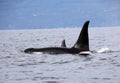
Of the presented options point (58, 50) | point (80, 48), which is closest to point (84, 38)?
point (80, 48)

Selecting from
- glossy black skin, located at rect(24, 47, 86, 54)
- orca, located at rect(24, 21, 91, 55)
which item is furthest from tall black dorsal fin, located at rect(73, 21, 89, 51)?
glossy black skin, located at rect(24, 47, 86, 54)

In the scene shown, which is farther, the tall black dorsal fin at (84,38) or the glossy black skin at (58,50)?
the tall black dorsal fin at (84,38)

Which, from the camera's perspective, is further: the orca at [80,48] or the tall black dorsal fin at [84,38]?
the tall black dorsal fin at [84,38]

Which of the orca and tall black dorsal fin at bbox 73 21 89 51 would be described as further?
tall black dorsal fin at bbox 73 21 89 51

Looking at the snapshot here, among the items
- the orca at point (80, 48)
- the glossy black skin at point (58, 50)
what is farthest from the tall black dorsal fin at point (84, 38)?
the glossy black skin at point (58, 50)

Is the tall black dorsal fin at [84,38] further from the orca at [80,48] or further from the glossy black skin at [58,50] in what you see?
the glossy black skin at [58,50]

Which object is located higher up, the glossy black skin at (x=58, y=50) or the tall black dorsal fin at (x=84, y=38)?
the tall black dorsal fin at (x=84, y=38)

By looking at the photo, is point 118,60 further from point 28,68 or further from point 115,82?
point 115,82

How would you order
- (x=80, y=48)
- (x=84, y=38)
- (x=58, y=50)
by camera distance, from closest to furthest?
(x=84, y=38) < (x=80, y=48) < (x=58, y=50)

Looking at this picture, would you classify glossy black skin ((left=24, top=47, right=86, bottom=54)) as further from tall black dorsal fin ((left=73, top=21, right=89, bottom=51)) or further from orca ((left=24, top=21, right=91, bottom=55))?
tall black dorsal fin ((left=73, top=21, right=89, bottom=51))

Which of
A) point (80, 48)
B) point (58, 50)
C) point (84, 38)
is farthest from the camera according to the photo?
point (58, 50)

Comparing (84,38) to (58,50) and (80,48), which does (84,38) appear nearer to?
(80,48)

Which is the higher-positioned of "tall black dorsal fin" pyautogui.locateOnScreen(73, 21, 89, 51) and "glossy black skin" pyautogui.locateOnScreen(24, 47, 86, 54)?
"tall black dorsal fin" pyautogui.locateOnScreen(73, 21, 89, 51)

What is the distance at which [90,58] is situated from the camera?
30.4 m
